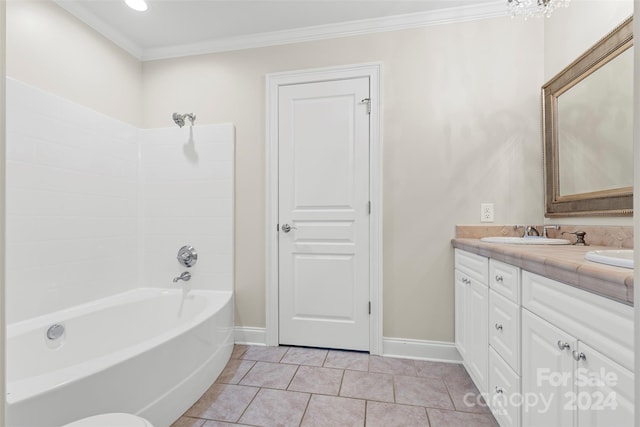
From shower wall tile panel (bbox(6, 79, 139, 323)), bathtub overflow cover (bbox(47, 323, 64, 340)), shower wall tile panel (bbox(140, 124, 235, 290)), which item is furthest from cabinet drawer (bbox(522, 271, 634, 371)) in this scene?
shower wall tile panel (bbox(6, 79, 139, 323))

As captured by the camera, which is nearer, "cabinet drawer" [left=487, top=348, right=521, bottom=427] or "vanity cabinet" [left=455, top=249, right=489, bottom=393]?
"cabinet drawer" [left=487, top=348, right=521, bottom=427]

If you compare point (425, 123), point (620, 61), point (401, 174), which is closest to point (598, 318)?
point (620, 61)

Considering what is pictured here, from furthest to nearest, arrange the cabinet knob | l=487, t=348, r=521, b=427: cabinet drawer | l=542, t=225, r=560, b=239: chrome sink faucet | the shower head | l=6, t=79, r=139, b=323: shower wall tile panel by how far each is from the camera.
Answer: the shower head → l=542, t=225, r=560, b=239: chrome sink faucet → l=6, t=79, r=139, b=323: shower wall tile panel → l=487, t=348, r=521, b=427: cabinet drawer → the cabinet knob

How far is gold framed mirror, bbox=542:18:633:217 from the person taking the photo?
129 cm

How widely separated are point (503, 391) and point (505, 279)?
49cm

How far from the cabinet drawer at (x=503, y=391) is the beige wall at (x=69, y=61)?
292cm

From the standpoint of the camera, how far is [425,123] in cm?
206

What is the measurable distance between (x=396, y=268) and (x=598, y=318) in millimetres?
1381

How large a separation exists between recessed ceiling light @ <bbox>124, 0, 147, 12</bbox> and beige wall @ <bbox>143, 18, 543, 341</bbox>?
88 cm

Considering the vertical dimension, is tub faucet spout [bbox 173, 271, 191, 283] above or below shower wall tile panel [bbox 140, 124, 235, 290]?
below

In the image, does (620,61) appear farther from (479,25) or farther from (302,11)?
(302,11)

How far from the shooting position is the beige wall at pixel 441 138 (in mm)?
1944

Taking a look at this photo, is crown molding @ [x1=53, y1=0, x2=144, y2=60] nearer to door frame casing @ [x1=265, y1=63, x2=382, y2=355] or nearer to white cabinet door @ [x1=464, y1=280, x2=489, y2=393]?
door frame casing @ [x1=265, y1=63, x2=382, y2=355]

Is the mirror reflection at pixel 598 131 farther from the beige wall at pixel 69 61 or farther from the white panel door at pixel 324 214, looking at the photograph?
the beige wall at pixel 69 61
